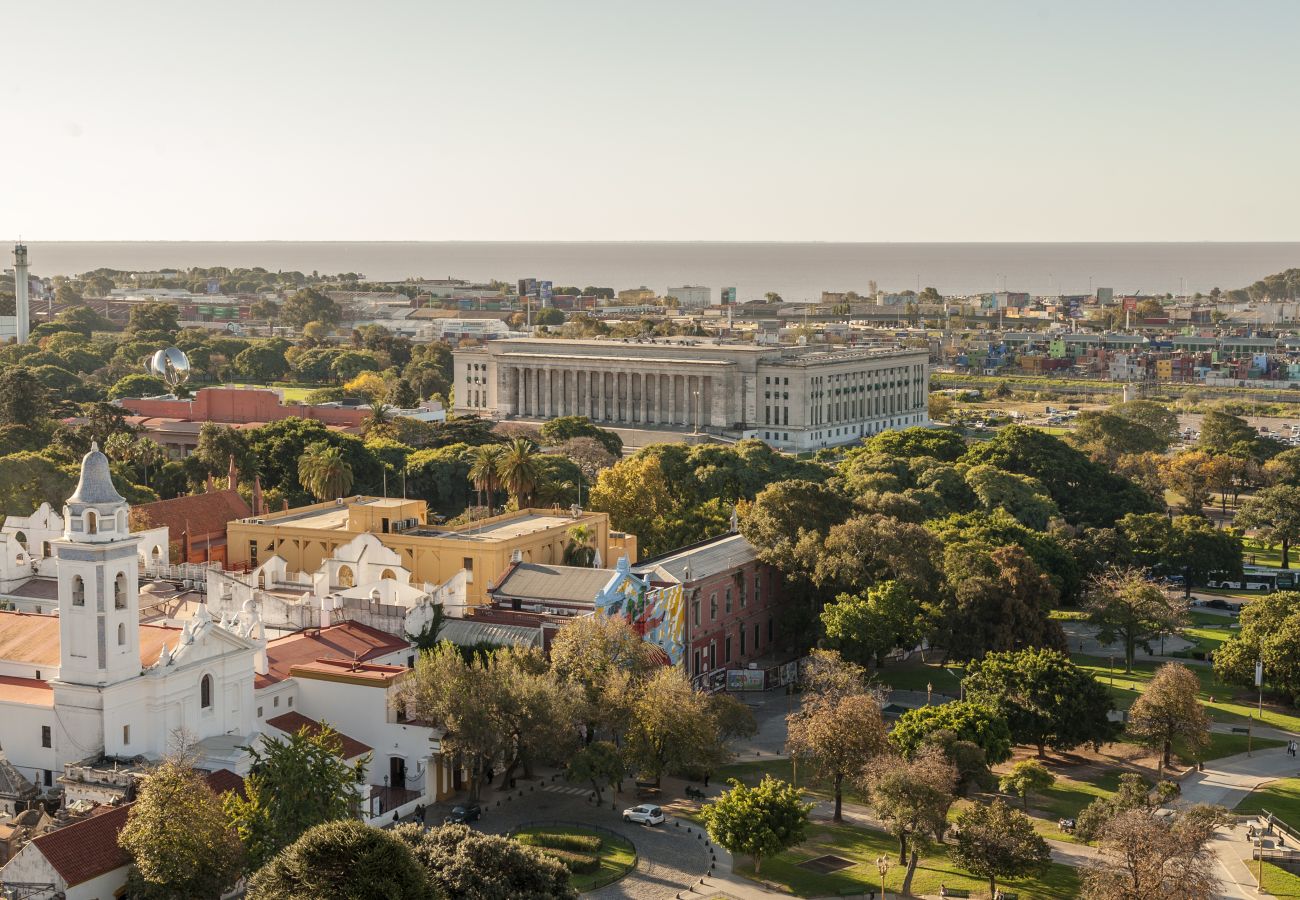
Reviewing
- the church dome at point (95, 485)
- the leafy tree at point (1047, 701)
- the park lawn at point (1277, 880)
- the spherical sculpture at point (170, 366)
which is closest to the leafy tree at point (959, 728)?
the leafy tree at point (1047, 701)

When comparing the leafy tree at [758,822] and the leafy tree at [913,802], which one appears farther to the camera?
the leafy tree at [913,802]

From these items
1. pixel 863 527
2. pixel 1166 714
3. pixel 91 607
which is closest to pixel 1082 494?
pixel 863 527

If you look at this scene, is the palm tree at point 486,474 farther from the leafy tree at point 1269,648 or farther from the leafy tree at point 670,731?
the leafy tree at point 1269,648

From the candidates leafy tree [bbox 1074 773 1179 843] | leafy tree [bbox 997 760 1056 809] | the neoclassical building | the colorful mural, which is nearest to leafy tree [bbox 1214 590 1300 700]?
leafy tree [bbox 997 760 1056 809]

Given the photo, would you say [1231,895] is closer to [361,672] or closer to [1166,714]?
[1166,714]

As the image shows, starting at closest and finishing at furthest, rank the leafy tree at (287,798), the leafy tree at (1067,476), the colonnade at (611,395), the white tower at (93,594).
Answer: the leafy tree at (287,798) → the white tower at (93,594) → the leafy tree at (1067,476) → the colonnade at (611,395)

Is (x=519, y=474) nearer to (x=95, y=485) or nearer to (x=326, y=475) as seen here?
(x=326, y=475)
